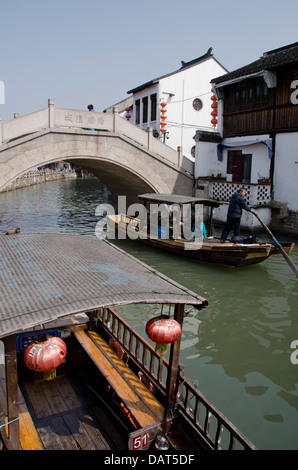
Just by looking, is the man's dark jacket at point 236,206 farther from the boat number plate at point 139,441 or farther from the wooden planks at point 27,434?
the wooden planks at point 27,434

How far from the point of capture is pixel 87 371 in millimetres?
5223

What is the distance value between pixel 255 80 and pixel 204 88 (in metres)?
8.99

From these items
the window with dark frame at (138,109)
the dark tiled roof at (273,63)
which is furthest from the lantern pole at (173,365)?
the window with dark frame at (138,109)

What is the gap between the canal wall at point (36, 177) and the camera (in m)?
35.5

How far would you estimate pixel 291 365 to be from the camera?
6230 millimetres

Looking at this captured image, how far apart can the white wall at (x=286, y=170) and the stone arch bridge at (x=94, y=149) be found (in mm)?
4310

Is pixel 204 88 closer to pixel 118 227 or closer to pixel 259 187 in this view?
pixel 259 187

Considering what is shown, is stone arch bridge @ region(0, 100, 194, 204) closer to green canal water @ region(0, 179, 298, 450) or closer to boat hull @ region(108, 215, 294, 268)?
green canal water @ region(0, 179, 298, 450)

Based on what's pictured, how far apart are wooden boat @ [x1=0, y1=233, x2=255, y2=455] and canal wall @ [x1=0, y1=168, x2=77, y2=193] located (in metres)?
29.3

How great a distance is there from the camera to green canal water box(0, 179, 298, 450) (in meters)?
5.07

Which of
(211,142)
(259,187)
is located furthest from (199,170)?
(259,187)

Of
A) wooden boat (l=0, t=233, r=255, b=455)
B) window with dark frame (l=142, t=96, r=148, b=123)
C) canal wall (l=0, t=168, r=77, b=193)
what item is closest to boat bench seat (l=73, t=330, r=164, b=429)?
wooden boat (l=0, t=233, r=255, b=455)

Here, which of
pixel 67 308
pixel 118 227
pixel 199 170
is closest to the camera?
pixel 67 308

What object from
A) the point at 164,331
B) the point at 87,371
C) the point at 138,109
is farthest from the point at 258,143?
the point at 164,331
